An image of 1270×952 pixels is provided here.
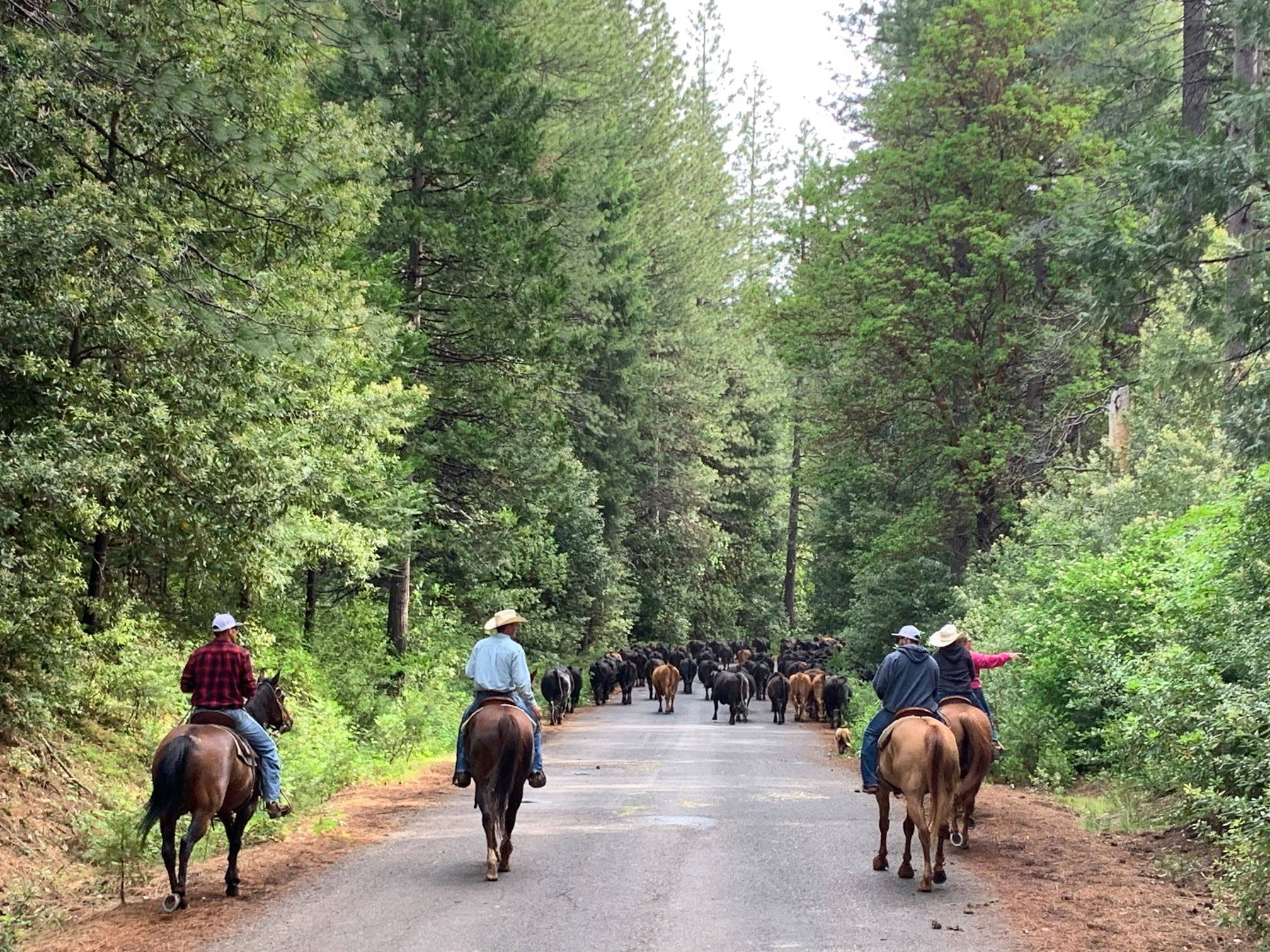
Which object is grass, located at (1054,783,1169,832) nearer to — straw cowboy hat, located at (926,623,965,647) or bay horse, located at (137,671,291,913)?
straw cowboy hat, located at (926,623,965,647)

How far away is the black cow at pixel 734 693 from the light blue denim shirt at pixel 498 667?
62.7 feet

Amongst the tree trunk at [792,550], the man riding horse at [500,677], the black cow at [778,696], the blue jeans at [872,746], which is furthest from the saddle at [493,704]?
the tree trunk at [792,550]

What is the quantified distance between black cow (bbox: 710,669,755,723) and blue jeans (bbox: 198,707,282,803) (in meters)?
20.0

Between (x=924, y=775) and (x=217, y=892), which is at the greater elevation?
(x=924, y=775)

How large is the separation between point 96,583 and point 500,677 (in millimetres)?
5787

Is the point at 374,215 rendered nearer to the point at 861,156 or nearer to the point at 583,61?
the point at 583,61

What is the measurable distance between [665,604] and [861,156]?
79.9ft

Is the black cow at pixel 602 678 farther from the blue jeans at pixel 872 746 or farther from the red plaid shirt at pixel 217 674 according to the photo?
the red plaid shirt at pixel 217 674

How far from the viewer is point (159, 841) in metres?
10.1

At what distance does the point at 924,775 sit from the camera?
9016 millimetres

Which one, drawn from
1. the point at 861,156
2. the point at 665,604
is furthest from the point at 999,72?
the point at 665,604

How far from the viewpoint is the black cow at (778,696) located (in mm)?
29125

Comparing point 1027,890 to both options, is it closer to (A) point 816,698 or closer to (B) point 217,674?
(B) point 217,674

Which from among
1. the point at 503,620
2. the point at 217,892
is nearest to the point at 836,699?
the point at 503,620
